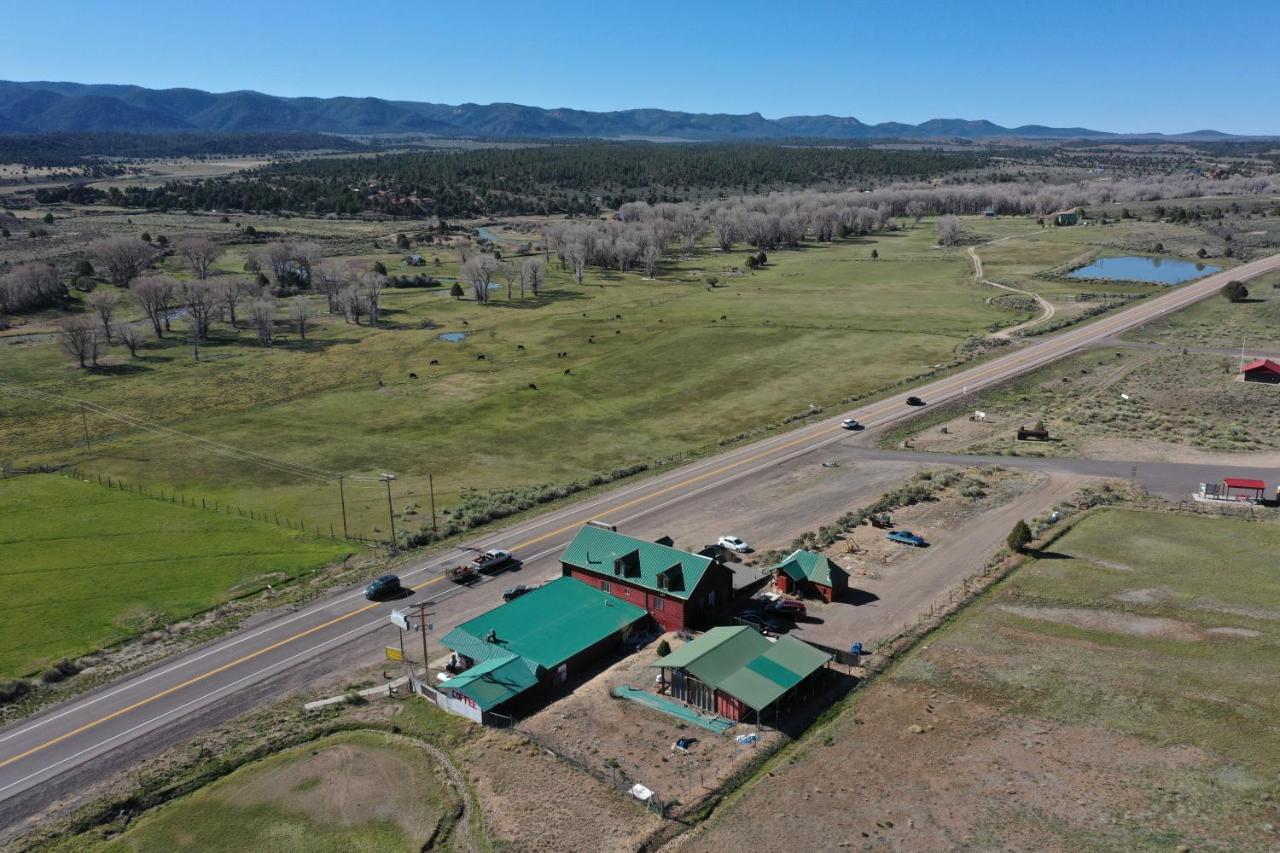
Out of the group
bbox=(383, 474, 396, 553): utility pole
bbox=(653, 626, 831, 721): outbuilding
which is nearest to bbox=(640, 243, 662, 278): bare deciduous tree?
bbox=(383, 474, 396, 553): utility pole

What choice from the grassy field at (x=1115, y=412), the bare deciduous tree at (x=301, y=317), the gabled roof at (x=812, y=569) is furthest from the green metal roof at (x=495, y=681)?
the bare deciduous tree at (x=301, y=317)

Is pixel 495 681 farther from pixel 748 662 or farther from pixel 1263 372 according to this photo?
pixel 1263 372

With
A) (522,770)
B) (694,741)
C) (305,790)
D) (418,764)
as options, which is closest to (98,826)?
(305,790)

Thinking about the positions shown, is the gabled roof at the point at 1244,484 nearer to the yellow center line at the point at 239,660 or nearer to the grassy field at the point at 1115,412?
the grassy field at the point at 1115,412

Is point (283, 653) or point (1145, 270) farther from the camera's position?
point (1145, 270)

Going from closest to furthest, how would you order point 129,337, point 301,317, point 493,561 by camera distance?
point 493,561
point 129,337
point 301,317

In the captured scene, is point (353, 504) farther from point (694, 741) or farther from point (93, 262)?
point (93, 262)

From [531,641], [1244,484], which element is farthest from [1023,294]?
[531,641]

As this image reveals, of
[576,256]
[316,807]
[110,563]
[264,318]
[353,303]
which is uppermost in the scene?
[576,256]
